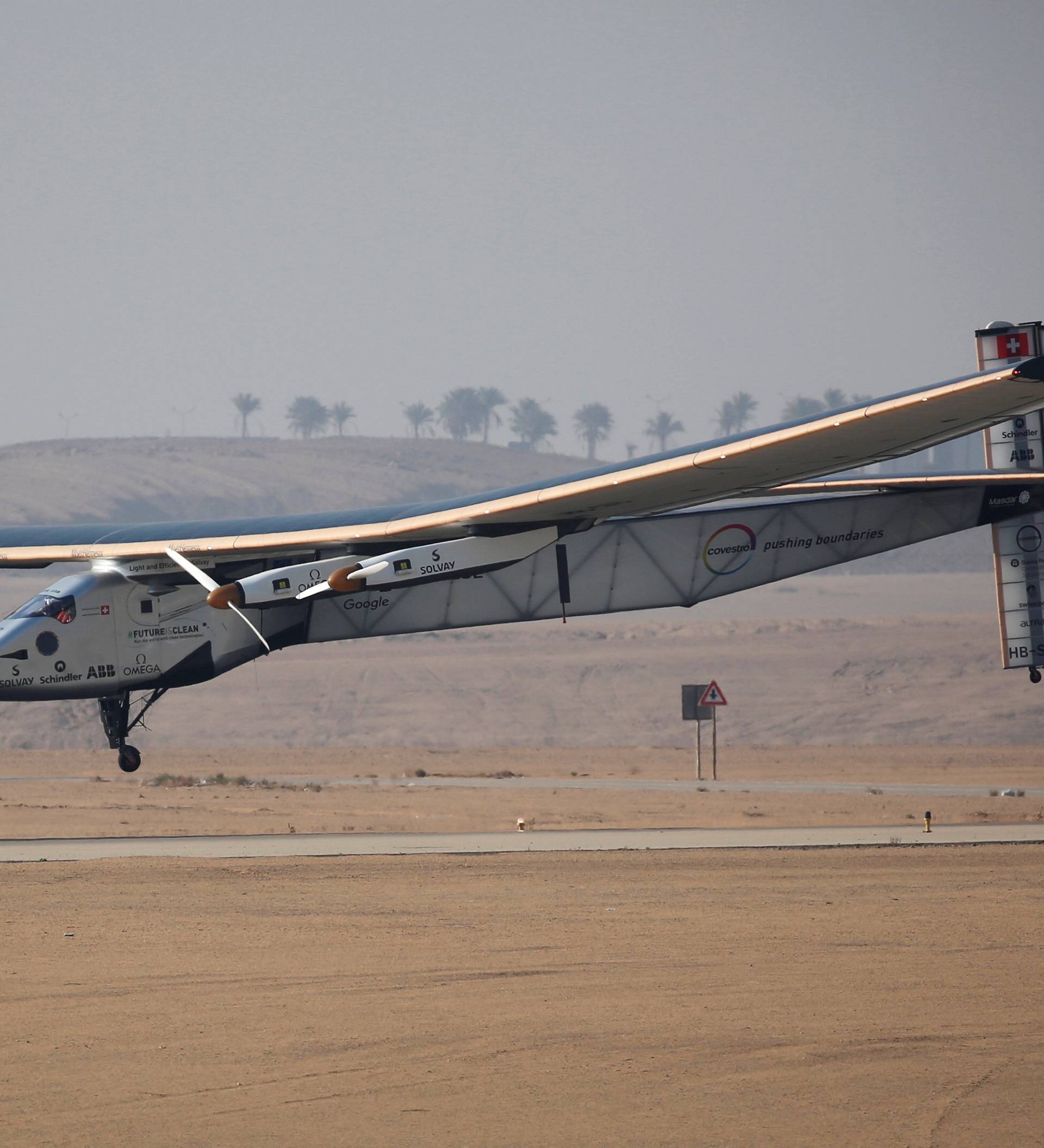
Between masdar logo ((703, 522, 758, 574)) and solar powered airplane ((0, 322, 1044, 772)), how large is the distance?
35 mm

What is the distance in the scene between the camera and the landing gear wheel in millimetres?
27031

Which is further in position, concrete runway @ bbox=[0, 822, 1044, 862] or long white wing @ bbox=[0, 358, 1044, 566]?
concrete runway @ bbox=[0, 822, 1044, 862]

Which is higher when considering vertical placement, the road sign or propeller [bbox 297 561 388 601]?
propeller [bbox 297 561 388 601]

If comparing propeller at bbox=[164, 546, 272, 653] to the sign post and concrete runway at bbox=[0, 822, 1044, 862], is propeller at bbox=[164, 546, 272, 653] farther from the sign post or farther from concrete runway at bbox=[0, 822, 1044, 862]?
the sign post

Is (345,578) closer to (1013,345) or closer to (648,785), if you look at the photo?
(1013,345)

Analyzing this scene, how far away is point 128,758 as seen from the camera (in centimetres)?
2720

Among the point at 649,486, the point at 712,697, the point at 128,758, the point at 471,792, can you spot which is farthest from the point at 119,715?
the point at 712,697

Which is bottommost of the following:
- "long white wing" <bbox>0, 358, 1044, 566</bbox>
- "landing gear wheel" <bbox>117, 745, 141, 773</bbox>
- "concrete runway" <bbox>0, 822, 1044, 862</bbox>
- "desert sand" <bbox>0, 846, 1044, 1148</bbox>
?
"desert sand" <bbox>0, 846, 1044, 1148</bbox>

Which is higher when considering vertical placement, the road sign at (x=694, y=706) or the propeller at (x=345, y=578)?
the propeller at (x=345, y=578)

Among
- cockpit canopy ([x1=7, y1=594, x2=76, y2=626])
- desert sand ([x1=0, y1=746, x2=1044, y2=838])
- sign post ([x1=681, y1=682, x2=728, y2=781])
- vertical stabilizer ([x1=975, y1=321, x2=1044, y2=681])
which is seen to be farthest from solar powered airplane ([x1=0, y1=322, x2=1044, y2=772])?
sign post ([x1=681, y1=682, x2=728, y2=781])

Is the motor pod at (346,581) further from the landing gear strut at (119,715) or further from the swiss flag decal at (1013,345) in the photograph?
the swiss flag decal at (1013,345)

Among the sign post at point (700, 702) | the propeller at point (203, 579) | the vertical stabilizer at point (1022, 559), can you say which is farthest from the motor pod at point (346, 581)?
the sign post at point (700, 702)

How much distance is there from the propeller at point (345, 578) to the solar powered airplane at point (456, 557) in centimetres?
3

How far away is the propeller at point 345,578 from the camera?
79.6 ft
